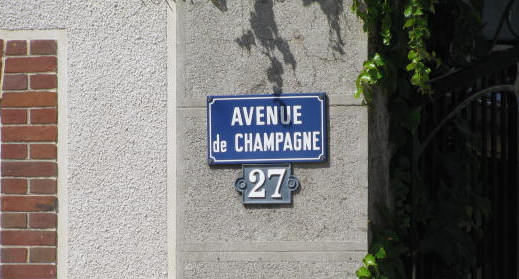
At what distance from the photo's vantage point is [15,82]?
3.08 m

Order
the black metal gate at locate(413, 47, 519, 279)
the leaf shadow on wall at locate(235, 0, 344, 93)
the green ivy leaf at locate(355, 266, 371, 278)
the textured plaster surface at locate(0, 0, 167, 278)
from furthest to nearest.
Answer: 1. the black metal gate at locate(413, 47, 519, 279)
2. the textured plaster surface at locate(0, 0, 167, 278)
3. the leaf shadow on wall at locate(235, 0, 344, 93)
4. the green ivy leaf at locate(355, 266, 371, 278)

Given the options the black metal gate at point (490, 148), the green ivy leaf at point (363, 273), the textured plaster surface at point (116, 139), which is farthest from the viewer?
the black metal gate at point (490, 148)

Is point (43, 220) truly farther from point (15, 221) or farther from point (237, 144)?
point (237, 144)

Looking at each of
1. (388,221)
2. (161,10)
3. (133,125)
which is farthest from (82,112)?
(388,221)

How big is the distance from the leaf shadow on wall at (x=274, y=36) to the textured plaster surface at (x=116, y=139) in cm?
40

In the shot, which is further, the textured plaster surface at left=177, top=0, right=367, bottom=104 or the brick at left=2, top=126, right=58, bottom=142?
the brick at left=2, top=126, right=58, bottom=142

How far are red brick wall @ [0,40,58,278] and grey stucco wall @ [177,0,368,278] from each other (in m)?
0.58

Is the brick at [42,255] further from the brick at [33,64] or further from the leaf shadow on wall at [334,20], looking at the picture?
A: the leaf shadow on wall at [334,20]

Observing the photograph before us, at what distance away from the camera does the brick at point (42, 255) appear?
305 cm

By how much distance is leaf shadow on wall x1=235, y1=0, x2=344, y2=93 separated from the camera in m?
2.90

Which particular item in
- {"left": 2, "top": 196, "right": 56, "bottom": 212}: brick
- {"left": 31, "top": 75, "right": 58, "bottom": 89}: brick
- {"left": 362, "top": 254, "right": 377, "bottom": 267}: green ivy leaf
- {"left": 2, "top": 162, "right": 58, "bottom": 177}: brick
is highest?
{"left": 31, "top": 75, "right": 58, "bottom": 89}: brick

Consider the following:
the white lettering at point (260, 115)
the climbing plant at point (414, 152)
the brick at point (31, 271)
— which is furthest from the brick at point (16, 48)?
the climbing plant at point (414, 152)

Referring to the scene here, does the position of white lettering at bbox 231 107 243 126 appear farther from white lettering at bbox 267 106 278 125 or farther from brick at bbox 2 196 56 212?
brick at bbox 2 196 56 212

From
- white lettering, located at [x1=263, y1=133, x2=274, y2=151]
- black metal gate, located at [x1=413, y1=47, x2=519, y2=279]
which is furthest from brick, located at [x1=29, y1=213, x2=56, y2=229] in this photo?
black metal gate, located at [x1=413, y1=47, x2=519, y2=279]
